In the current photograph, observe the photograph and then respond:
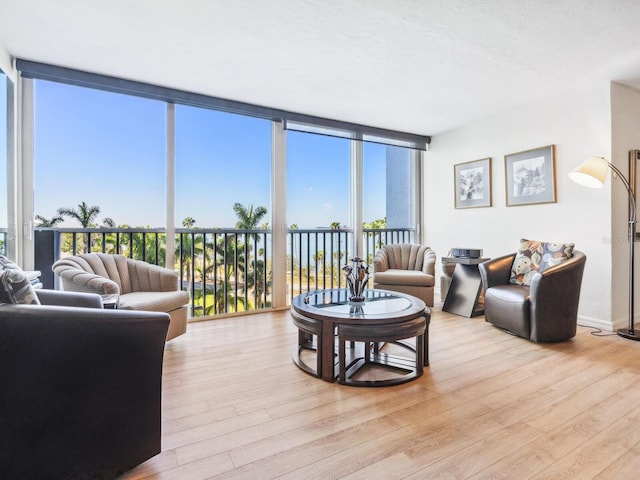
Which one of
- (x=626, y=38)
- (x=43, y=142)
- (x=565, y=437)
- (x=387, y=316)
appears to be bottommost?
(x=565, y=437)

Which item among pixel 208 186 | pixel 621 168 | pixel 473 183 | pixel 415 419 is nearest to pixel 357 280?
pixel 415 419

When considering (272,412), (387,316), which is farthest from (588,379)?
(272,412)

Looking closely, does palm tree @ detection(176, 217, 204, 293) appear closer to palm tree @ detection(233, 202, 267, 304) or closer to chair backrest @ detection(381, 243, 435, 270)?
palm tree @ detection(233, 202, 267, 304)

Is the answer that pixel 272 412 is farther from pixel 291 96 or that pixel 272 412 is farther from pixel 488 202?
pixel 488 202

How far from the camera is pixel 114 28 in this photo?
7.73 ft

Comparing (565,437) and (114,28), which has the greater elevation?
(114,28)

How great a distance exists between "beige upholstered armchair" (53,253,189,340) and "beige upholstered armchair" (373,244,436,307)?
2209 mm

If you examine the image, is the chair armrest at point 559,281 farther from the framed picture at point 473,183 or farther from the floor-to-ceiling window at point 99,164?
the floor-to-ceiling window at point 99,164

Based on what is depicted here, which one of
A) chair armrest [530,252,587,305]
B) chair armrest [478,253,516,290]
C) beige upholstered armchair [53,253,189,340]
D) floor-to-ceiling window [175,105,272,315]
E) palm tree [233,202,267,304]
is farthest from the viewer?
palm tree [233,202,267,304]

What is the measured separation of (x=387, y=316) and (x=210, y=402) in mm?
1122

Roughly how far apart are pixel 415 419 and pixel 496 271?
7.25 ft

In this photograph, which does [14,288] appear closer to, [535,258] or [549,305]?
[549,305]

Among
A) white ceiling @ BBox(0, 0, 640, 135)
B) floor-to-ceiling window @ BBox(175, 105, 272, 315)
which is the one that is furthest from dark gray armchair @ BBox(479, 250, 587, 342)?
floor-to-ceiling window @ BBox(175, 105, 272, 315)

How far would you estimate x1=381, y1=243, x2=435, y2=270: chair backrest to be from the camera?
4410 mm
